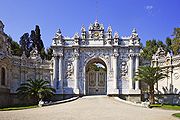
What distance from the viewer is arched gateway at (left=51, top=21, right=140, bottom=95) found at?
47.7 m

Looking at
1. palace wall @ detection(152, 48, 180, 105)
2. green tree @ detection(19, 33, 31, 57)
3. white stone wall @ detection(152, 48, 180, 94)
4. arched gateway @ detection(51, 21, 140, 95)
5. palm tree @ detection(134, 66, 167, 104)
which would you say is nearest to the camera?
palm tree @ detection(134, 66, 167, 104)

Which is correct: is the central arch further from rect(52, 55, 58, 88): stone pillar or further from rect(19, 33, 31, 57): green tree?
rect(19, 33, 31, 57): green tree

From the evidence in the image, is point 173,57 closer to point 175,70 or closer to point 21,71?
point 175,70

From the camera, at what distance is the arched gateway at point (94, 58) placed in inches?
1877

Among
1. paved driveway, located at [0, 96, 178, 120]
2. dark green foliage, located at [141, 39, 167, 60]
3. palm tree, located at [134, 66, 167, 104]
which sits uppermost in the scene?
dark green foliage, located at [141, 39, 167, 60]

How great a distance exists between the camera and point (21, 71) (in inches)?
1828

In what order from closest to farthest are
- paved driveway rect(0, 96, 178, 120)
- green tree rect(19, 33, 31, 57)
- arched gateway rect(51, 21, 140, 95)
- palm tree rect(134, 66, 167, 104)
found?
paved driveway rect(0, 96, 178, 120), palm tree rect(134, 66, 167, 104), arched gateway rect(51, 21, 140, 95), green tree rect(19, 33, 31, 57)

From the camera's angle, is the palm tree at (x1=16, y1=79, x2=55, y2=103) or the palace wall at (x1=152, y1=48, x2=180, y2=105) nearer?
the palm tree at (x1=16, y1=79, x2=55, y2=103)

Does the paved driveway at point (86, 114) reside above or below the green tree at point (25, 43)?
below

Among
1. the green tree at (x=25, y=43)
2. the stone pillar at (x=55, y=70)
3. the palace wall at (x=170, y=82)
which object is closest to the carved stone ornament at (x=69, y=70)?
the stone pillar at (x=55, y=70)

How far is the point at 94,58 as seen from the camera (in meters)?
48.8

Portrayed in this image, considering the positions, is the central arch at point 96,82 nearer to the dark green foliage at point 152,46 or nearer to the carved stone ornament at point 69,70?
the carved stone ornament at point 69,70

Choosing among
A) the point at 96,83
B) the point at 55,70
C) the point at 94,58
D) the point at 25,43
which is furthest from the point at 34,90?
the point at 25,43

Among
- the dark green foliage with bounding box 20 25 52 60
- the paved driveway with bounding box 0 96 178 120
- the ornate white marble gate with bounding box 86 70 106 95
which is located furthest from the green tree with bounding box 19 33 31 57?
the paved driveway with bounding box 0 96 178 120
